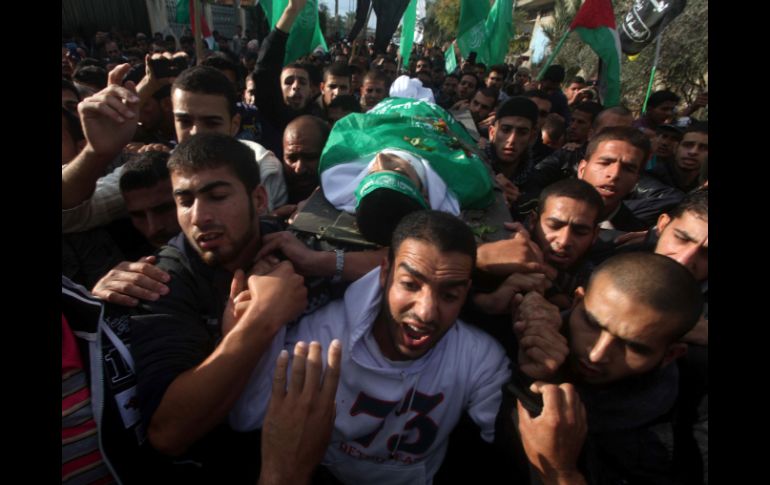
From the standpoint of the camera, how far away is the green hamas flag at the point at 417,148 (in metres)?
2.97

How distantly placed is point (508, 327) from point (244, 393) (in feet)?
3.87

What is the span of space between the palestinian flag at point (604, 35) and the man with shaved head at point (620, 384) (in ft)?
16.9

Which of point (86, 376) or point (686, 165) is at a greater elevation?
point (686, 165)

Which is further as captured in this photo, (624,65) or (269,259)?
(624,65)

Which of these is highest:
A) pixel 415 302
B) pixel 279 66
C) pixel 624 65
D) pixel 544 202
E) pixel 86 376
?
pixel 624 65

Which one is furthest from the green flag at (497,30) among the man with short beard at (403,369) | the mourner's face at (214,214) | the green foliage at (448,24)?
the green foliage at (448,24)

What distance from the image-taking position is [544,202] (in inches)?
95.0

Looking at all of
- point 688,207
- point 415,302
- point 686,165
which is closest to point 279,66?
point 415,302

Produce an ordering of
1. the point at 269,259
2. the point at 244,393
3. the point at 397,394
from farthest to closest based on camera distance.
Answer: the point at 269,259, the point at 397,394, the point at 244,393

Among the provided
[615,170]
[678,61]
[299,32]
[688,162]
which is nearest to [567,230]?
[615,170]

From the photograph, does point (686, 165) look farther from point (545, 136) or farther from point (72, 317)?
point (72, 317)

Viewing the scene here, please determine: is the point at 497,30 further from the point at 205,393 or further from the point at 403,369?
the point at 205,393

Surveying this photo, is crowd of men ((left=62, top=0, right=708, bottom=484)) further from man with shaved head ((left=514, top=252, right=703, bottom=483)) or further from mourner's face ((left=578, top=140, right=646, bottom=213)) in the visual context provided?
mourner's face ((left=578, top=140, right=646, bottom=213))
